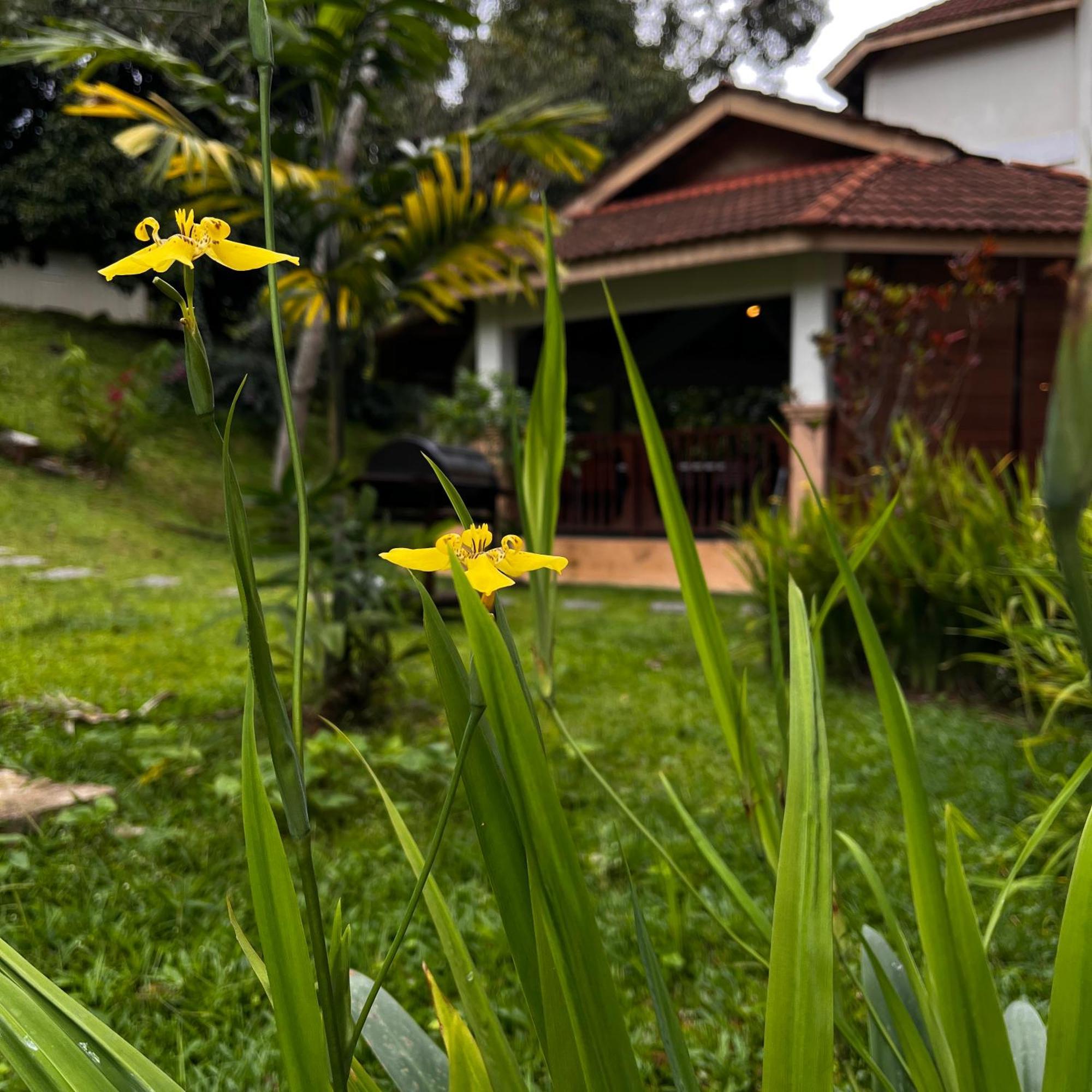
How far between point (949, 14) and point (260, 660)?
12.3 meters

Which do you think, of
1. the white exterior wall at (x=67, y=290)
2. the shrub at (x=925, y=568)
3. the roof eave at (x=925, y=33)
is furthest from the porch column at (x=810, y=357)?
the white exterior wall at (x=67, y=290)

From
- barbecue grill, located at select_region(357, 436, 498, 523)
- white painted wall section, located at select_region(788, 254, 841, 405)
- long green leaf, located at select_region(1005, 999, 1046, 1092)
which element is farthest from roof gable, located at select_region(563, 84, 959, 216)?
long green leaf, located at select_region(1005, 999, 1046, 1092)

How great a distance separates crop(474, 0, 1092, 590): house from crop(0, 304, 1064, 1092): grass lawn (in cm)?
170

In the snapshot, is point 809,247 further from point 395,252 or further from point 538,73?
point 538,73

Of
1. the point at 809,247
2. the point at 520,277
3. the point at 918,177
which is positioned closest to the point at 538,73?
the point at 918,177

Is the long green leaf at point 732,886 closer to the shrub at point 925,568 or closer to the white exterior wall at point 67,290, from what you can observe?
the shrub at point 925,568

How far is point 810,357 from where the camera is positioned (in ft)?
22.1

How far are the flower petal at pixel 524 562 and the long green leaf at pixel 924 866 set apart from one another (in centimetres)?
21

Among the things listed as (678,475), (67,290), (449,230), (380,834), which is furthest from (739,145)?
(67,290)

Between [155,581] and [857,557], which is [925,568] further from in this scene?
[155,581]

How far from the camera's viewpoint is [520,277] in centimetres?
342

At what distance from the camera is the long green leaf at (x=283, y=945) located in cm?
46

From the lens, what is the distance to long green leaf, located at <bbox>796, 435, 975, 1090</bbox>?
0.56m

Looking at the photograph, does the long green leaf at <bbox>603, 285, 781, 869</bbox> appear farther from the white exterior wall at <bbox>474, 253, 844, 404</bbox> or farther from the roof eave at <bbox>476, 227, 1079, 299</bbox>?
the white exterior wall at <bbox>474, 253, 844, 404</bbox>
